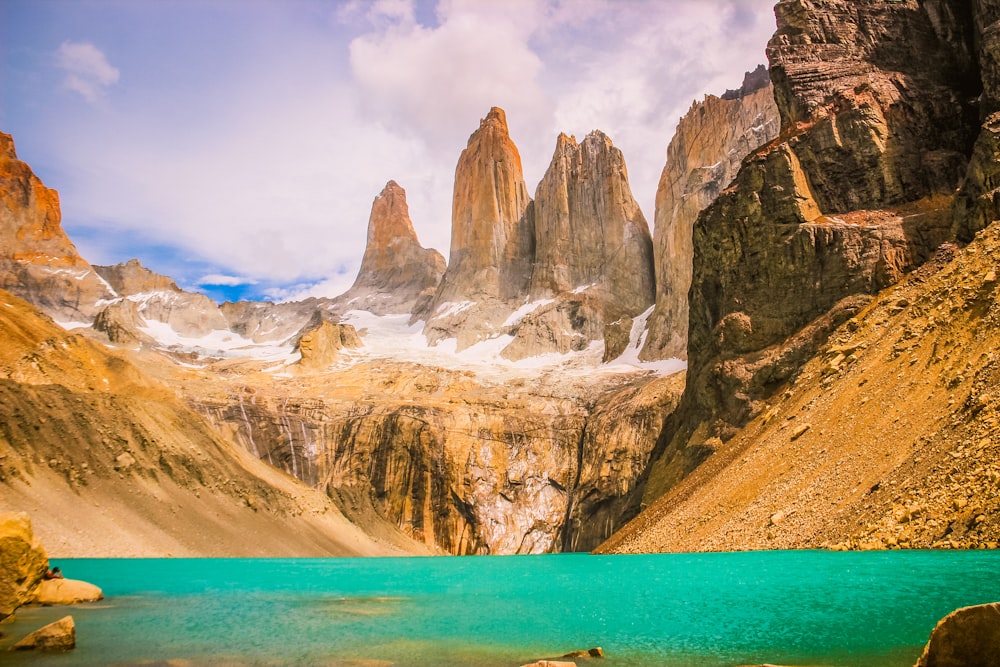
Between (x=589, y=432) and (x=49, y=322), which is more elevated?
(x=49, y=322)

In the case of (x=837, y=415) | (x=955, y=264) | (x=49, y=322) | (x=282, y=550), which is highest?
(x=49, y=322)

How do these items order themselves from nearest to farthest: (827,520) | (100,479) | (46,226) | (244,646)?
1. (244,646)
2. (827,520)
3. (100,479)
4. (46,226)

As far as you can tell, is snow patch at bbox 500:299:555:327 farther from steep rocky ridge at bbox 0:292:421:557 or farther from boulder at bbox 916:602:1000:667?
boulder at bbox 916:602:1000:667

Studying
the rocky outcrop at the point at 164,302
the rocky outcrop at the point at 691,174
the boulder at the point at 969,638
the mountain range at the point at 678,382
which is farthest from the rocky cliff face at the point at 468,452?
the rocky outcrop at the point at 164,302

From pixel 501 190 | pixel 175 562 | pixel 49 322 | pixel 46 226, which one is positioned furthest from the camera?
pixel 46 226

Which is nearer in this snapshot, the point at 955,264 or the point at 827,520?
the point at 827,520

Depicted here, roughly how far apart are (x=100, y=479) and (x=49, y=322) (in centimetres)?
2299

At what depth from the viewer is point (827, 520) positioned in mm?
29609

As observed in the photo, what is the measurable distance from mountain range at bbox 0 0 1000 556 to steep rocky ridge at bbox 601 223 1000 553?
0.16 m

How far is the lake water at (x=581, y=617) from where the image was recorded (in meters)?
14.2

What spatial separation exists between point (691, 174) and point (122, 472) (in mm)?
87497

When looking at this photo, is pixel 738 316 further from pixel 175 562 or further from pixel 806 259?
pixel 175 562

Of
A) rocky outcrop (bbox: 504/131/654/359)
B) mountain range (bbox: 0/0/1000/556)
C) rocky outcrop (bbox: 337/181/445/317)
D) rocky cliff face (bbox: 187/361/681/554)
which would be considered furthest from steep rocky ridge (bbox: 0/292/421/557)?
rocky outcrop (bbox: 337/181/445/317)

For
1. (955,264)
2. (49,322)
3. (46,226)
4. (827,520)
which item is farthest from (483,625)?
(46,226)
